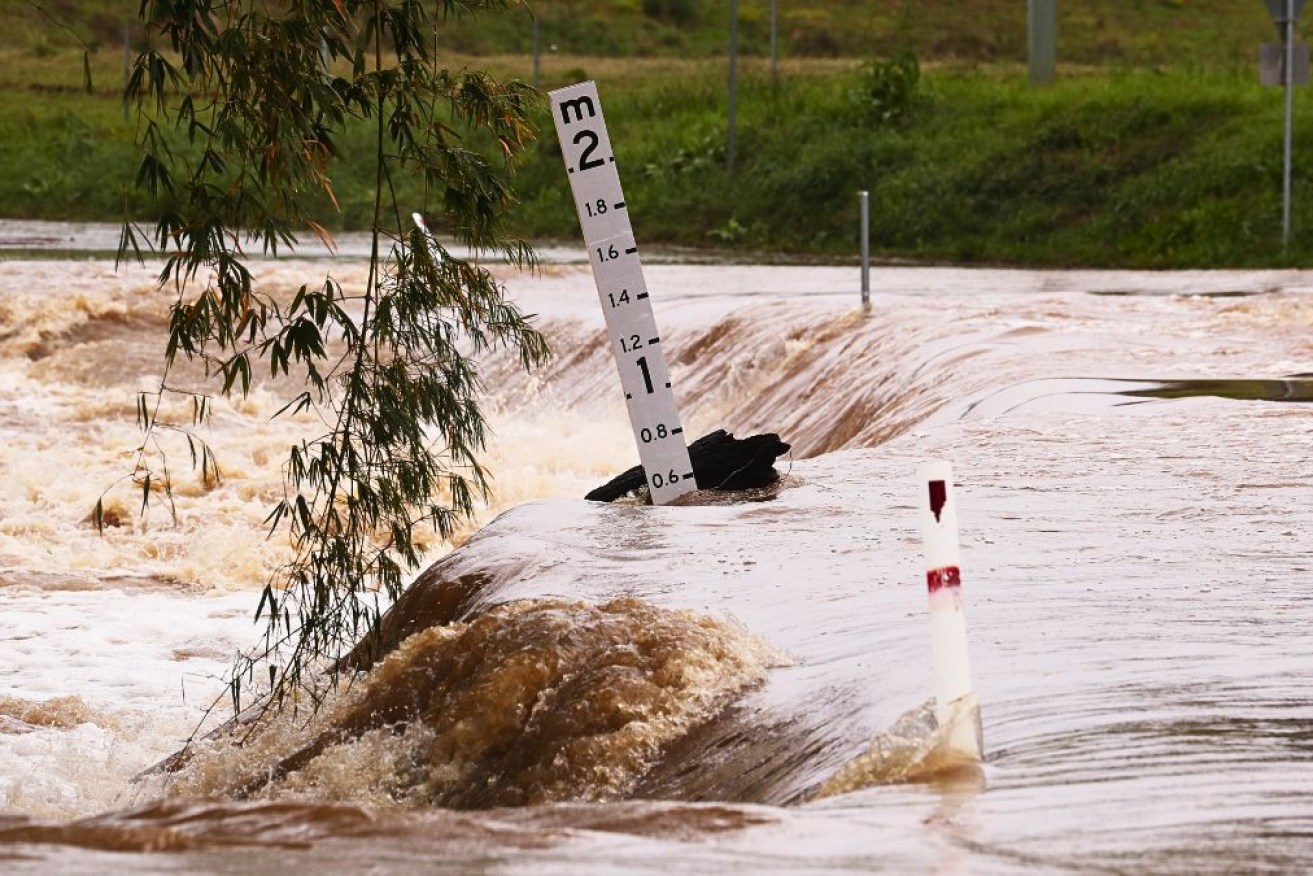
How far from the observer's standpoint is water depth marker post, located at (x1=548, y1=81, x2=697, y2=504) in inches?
395

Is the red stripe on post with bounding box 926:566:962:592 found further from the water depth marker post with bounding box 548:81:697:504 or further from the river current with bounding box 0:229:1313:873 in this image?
the water depth marker post with bounding box 548:81:697:504

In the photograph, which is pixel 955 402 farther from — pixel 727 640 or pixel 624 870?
pixel 624 870

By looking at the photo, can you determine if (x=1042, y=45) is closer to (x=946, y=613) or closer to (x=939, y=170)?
(x=939, y=170)

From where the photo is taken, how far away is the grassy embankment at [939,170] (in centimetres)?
2706

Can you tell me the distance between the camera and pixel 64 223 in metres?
36.3

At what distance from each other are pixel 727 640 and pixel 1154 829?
229 cm

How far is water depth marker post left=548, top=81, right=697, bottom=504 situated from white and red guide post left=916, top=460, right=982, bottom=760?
15.5ft

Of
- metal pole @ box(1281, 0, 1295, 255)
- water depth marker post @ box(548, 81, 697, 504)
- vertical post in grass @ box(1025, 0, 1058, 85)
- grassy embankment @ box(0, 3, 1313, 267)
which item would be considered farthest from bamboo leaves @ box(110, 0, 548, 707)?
vertical post in grass @ box(1025, 0, 1058, 85)

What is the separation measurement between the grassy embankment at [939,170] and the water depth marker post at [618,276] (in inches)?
591

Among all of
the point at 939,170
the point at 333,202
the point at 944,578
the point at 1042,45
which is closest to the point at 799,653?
the point at 944,578

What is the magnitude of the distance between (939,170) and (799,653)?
82.5 ft

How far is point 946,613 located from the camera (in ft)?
17.2

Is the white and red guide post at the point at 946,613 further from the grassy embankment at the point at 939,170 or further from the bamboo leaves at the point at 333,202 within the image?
the grassy embankment at the point at 939,170

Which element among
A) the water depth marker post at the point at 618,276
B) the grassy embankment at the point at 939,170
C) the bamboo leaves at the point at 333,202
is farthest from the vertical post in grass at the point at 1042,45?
the bamboo leaves at the point at 333,202
